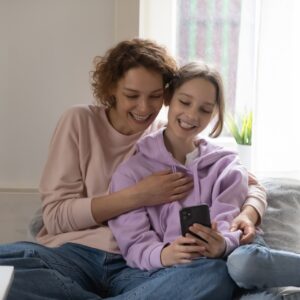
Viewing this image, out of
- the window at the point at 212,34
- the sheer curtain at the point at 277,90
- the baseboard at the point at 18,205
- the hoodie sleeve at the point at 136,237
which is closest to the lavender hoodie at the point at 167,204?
the hoodie sleeve at the point at 136,237

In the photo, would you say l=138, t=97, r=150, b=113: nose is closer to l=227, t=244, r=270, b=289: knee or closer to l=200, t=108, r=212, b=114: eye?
l=200, t=108, r=212, b=114: eye

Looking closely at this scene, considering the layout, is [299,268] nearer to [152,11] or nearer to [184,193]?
[184,193]

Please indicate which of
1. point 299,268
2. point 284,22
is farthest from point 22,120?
point 299,268

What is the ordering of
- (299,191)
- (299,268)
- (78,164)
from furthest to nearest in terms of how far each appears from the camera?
(299,191), (78,164), (299,268)

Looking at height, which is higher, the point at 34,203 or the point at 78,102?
the point at 78,102

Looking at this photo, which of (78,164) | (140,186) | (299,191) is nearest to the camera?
(140,186)

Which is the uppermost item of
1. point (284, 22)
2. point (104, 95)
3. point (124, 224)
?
point (284, 22)

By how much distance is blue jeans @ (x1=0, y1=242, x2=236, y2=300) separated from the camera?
1.30 meters

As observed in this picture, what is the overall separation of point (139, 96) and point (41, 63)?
1.96ft

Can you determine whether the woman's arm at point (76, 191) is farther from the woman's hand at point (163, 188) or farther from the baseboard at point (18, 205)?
the baseboard at point (18, 205)

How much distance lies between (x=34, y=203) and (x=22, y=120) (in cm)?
29

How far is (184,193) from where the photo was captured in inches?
61.9

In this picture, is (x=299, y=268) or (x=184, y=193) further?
(x=184, y=193)

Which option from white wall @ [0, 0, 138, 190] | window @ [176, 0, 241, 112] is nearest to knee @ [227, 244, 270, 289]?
white wall @ [0, 0, 138, 190]
